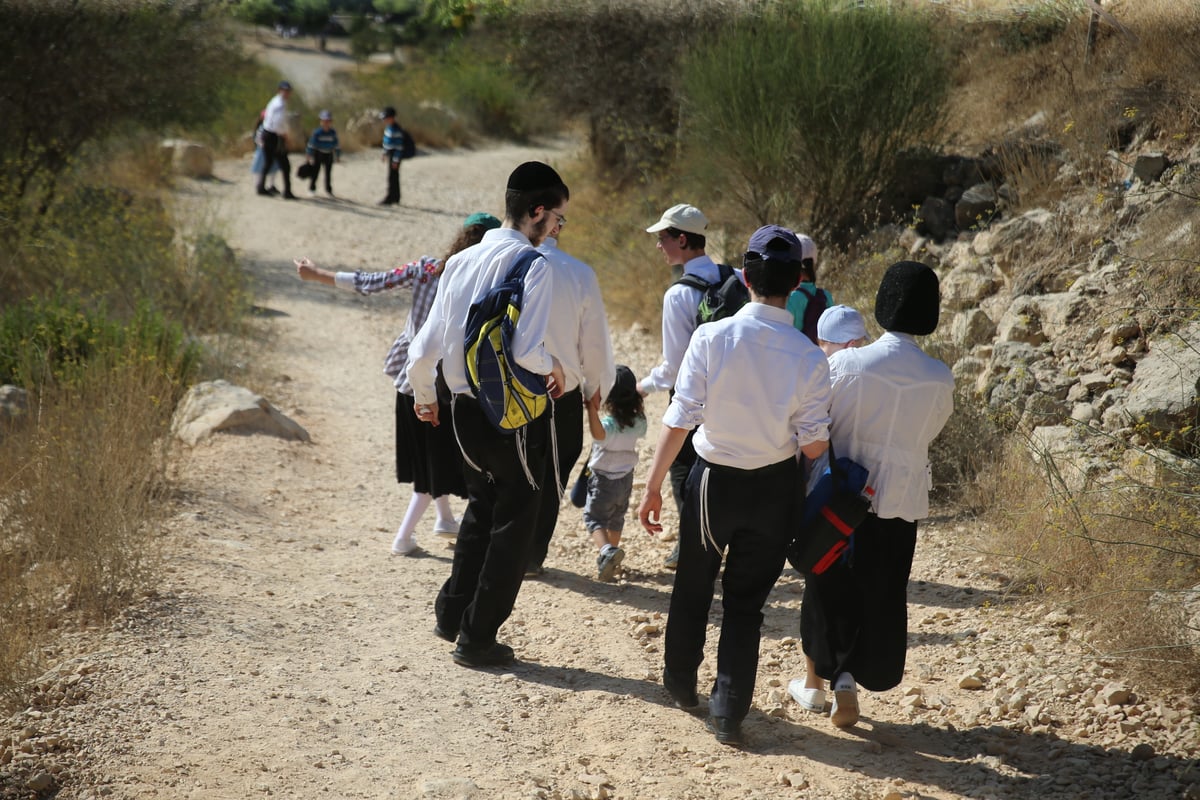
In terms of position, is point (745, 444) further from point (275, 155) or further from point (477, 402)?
point (275, 155)

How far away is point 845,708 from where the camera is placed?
12.7ft

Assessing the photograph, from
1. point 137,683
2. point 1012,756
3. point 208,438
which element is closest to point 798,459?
point 1012,756

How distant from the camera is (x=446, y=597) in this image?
4.55 meters

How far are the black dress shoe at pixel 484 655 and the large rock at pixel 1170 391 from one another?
132 inches

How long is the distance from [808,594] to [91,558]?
314 centimetres

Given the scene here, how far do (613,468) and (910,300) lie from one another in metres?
2.33

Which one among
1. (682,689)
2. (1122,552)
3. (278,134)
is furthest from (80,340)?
(278,134)

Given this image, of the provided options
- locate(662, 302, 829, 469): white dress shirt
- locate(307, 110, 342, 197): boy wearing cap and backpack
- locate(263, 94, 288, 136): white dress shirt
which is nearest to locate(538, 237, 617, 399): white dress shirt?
locate(662, 302, 829, 469): white dress shirt

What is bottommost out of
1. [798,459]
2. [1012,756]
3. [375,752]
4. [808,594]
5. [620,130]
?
[375,752]

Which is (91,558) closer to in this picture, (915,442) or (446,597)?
(446,597)

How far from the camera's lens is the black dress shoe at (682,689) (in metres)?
3.99

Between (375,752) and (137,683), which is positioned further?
(137,683)

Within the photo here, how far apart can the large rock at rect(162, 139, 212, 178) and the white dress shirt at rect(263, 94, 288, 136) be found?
11.8 feet

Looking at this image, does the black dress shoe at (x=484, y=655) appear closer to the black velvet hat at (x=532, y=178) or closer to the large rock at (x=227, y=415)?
the black velvet hat at (x=532, y=178)
